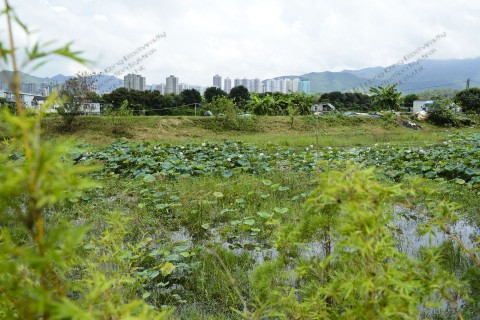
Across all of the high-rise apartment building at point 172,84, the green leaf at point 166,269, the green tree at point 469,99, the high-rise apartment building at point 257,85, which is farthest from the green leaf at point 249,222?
the high-rise apartment building at point 257,85

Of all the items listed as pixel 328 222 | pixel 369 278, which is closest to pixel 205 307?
pixel 328 222

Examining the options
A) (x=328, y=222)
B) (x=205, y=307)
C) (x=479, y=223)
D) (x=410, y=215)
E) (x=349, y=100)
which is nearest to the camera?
(x=328, y=222)

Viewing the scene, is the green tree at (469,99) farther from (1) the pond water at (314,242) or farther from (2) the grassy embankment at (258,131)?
(1) the pond water at (314,242)

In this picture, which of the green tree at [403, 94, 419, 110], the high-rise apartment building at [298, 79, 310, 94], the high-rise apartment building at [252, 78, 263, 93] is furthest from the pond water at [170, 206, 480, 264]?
the high-rise apartment building at [252, 78, 263, 93]

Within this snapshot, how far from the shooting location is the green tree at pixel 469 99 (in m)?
30.2

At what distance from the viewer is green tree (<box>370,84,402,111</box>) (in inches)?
1008

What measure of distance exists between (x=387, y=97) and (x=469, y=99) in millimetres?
9967

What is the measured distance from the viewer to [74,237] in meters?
0.66

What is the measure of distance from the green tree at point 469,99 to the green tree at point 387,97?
7.95 metres

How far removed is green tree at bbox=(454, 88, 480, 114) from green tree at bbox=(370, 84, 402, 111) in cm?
795

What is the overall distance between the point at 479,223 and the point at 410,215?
73 centimetres

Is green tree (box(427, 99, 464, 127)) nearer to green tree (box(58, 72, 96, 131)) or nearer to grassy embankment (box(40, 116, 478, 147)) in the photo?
grassy embankment (box(40, 116, 478, 147))

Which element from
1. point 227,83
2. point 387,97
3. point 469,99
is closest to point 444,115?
point 387,97

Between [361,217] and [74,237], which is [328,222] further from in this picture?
[74,237]
